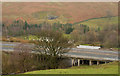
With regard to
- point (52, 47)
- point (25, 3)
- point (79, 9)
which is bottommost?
point (52, 47)

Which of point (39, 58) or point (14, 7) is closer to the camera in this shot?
point (39, 58)

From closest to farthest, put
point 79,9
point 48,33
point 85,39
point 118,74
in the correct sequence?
point 118,74
point 48,33
point 85,39
point 79,9

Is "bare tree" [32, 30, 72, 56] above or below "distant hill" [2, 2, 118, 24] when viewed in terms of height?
below

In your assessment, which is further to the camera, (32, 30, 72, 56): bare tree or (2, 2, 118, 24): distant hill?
(2, 2, 118, 24): distant hill

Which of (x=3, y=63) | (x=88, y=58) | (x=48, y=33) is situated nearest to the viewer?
(x=3, y=63)

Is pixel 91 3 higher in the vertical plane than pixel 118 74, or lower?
higher

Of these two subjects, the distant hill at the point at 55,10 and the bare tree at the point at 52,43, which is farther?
the distant hill at the point at 55,10

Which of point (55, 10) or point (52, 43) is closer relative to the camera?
point (52, 43)

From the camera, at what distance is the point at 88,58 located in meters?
21.7

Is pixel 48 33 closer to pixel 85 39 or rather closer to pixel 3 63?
pixel 3 63

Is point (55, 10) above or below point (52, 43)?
above

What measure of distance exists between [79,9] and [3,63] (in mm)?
96948

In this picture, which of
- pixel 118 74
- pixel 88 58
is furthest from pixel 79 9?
pixel 118 74

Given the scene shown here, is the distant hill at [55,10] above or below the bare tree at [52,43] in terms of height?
above
